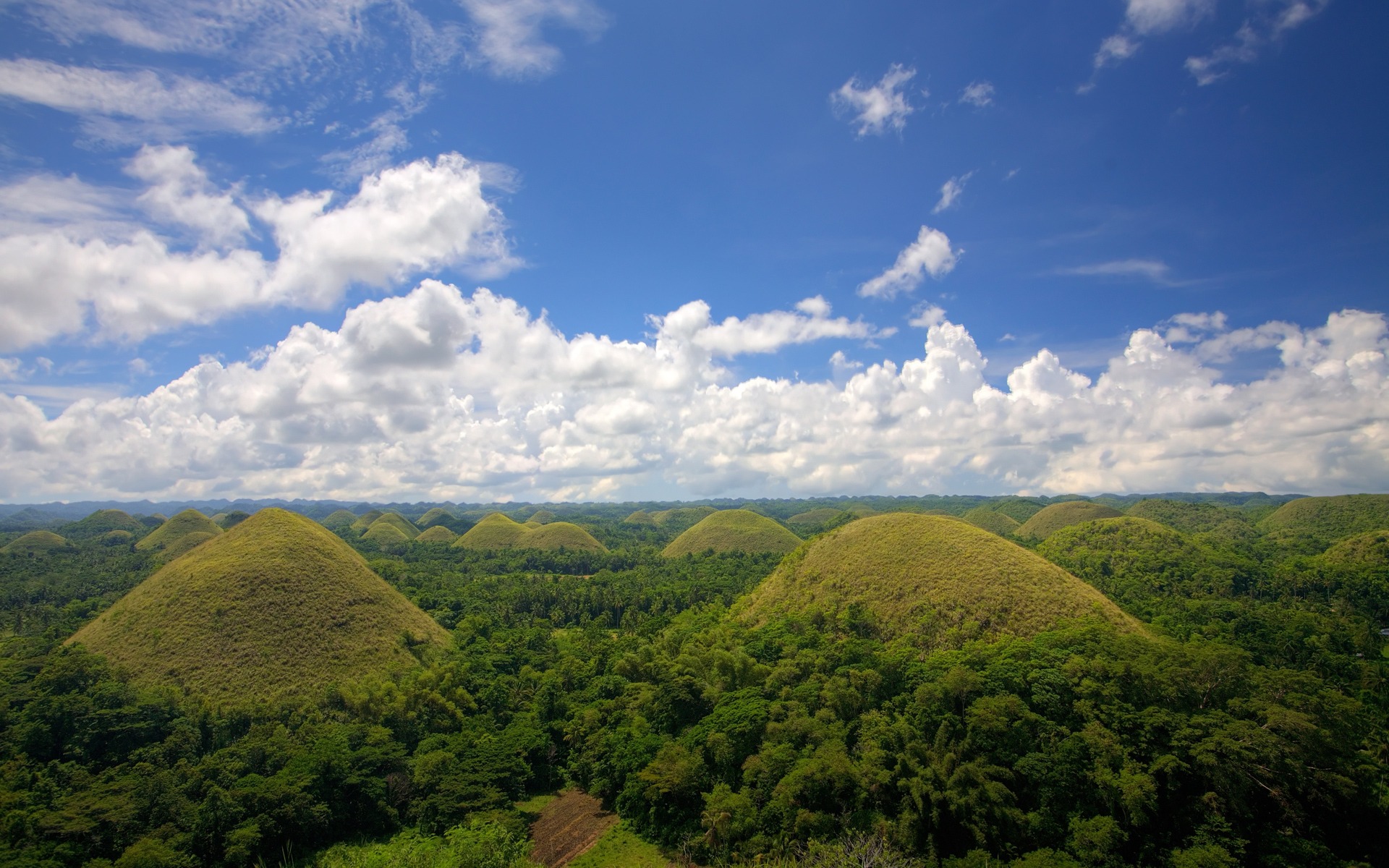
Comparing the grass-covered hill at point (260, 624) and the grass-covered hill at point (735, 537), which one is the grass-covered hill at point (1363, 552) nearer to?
the grass-covered hill at point (735, 537)

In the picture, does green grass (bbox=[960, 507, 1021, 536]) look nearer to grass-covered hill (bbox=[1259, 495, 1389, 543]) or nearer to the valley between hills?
grass-covered hill (bbox=[1259, 495, 1389, 543])

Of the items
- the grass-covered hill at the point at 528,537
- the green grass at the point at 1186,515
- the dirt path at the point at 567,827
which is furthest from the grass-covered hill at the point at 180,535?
the green grass at the point at 1186,515

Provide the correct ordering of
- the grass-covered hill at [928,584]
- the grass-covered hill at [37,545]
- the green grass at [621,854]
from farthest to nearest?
the grass-covered hill at [37,545] < the grass-covered hill at [928,584] < the green grass at [621,854]

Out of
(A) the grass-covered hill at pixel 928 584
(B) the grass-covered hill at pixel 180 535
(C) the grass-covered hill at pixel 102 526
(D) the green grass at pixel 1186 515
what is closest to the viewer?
(A) the grass-covered hill at pixel 928 584

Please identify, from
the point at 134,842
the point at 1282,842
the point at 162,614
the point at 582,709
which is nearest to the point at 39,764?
the point at 134,842

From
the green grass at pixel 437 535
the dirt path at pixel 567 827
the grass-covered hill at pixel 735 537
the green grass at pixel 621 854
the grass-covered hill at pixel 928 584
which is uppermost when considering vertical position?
the grass-covered hill at pixel 928 584

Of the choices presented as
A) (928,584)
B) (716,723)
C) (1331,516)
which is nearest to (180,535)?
(716,723)

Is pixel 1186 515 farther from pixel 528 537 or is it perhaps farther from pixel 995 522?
pixel 528 537
